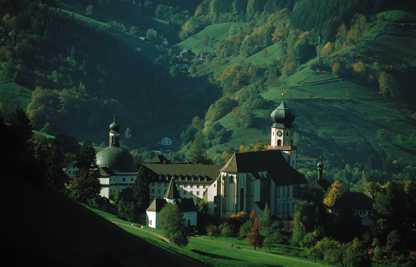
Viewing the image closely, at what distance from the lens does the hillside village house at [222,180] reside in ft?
445

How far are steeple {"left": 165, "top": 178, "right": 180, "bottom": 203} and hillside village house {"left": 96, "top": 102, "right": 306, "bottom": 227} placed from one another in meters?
1.67

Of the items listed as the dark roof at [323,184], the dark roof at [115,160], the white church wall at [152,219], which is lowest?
the white church wall at [152,219]

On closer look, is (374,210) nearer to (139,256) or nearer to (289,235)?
(289,235)

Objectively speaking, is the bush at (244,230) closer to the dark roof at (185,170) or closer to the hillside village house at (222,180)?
the hillside village house at (222,180)

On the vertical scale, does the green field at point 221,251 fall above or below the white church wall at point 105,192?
below

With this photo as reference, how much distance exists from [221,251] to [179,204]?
12.5 metres

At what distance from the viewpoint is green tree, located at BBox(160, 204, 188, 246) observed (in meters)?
116

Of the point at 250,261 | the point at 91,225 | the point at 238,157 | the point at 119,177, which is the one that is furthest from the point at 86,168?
the point at 91,225

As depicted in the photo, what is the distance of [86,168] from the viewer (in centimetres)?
13162

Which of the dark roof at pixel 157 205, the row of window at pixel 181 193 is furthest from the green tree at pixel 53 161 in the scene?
the row of window at pixel 181 193

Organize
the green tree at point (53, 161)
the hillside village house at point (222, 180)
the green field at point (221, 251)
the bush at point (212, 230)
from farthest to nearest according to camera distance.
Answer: the hillside village house at point (222, 180) < the bush at point (212, 230) < the green tree at point (53, 161) < the green field at point (221, 251)

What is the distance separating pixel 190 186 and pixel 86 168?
40.3 feet

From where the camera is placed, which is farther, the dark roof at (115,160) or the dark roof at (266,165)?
the dark roof at (115,160)

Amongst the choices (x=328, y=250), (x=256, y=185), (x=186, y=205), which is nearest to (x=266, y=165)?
(x=256, y=185)
